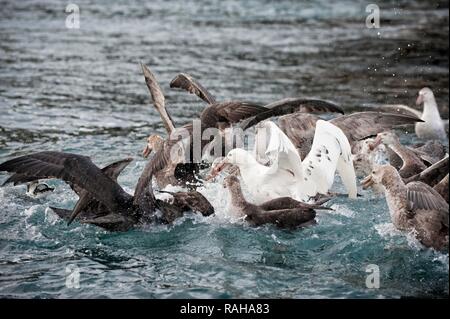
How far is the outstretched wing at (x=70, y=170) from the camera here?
8.41 metres

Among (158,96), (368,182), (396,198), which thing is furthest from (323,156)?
(158,96)

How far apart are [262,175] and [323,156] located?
27.6 inches

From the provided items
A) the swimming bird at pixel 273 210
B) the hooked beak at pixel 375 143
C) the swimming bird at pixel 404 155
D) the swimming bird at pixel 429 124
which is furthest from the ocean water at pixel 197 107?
the hooked beak at pixel 375 143

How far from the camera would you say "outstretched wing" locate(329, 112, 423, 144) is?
32.1ft

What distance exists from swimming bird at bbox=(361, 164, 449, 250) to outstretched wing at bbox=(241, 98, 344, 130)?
5.11 feet

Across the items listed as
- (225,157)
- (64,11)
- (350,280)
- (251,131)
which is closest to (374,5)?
(64,11)

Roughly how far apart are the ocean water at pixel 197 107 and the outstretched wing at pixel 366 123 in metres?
0.75

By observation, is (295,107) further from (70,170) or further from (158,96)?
(70,170)

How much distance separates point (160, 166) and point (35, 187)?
5.99 ft

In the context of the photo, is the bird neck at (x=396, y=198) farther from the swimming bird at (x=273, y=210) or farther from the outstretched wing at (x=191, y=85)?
the outstretched wing at (x=191, y=85)

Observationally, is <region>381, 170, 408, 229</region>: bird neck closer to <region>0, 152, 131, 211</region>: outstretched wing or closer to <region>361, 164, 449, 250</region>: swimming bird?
<region>361, 164, 449, 250</region>: swimming bird

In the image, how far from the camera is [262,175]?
8969 millimetres

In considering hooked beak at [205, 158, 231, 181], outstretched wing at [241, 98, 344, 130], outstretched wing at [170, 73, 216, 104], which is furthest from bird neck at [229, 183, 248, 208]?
outstretched wing at [170, 73, 216, 104]
